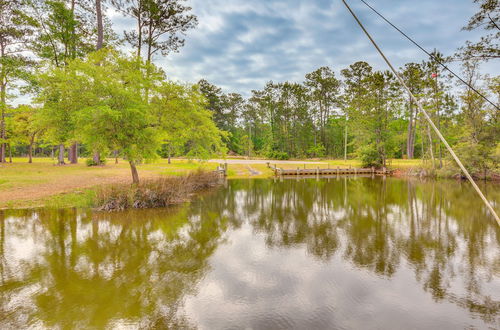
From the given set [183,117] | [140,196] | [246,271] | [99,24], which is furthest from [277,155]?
[246,271]

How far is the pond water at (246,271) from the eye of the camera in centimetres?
542

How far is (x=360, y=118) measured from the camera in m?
41.7

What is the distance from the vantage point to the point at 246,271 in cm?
758

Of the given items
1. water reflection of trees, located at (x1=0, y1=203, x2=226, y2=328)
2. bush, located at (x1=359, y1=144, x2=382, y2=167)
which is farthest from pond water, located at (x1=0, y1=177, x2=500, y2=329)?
bush, located at (x1=359, y1=144, x2=382, y2=167)

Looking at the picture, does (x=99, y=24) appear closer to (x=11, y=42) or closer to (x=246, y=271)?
(x=11, y=42)

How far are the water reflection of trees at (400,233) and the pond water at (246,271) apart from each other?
0.06 m

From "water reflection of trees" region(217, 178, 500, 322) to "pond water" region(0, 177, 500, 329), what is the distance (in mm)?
58

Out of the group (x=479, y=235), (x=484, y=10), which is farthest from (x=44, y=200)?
(x=484, y=10)

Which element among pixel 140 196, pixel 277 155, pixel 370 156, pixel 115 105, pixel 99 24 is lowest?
pixel 140 196

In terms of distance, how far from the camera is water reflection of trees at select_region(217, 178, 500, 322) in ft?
23.5

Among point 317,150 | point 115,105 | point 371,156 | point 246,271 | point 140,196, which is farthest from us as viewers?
point 317,150

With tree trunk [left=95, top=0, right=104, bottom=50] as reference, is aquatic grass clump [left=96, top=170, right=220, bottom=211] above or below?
below

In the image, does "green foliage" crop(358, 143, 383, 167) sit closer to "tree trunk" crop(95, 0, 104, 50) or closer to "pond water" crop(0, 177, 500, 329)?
"pond water" crop(0, 177, 500, 329)

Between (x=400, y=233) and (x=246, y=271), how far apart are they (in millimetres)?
7362
